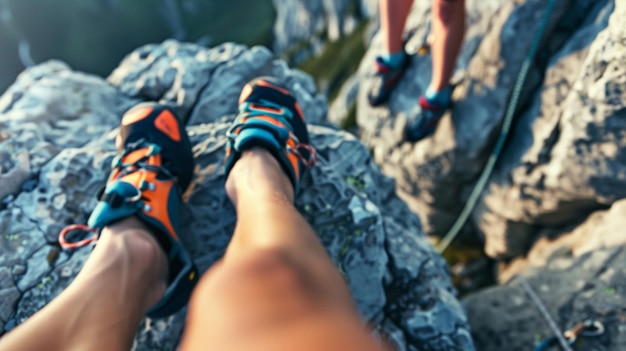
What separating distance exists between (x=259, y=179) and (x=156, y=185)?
0.94 metres

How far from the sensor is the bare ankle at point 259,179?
2842 millimetres

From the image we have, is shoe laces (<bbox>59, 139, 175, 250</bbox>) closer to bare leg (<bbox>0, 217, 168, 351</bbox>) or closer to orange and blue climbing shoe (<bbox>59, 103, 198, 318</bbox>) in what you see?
orange and blue climbing shoe (<bbox>59, 103, 198, 318</bbox>)

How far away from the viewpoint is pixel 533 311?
411 cm

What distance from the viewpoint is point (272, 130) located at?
337 cm

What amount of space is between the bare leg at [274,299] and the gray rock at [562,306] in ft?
9.22

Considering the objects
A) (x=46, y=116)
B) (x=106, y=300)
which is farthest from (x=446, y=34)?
(x=46, y=116)

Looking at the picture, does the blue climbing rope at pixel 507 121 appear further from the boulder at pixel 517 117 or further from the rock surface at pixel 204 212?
the rock surface at pixel 204 212

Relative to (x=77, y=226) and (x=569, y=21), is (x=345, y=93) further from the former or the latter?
(x=77, y=226)

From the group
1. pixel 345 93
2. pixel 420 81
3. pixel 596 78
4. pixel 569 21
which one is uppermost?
pixel 345 93

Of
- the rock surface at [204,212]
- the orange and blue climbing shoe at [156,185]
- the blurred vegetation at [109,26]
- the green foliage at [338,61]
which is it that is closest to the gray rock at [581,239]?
the rock surface at [204,212]

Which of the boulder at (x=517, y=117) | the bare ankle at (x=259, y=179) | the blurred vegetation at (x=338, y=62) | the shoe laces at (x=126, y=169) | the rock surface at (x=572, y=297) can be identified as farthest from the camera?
the blurred vegetation at (x=338, y=62)

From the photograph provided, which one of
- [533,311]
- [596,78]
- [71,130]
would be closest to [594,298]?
[533,311]

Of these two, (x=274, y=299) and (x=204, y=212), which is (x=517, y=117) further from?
(x=274, y=299)

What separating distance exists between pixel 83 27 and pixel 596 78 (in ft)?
217
